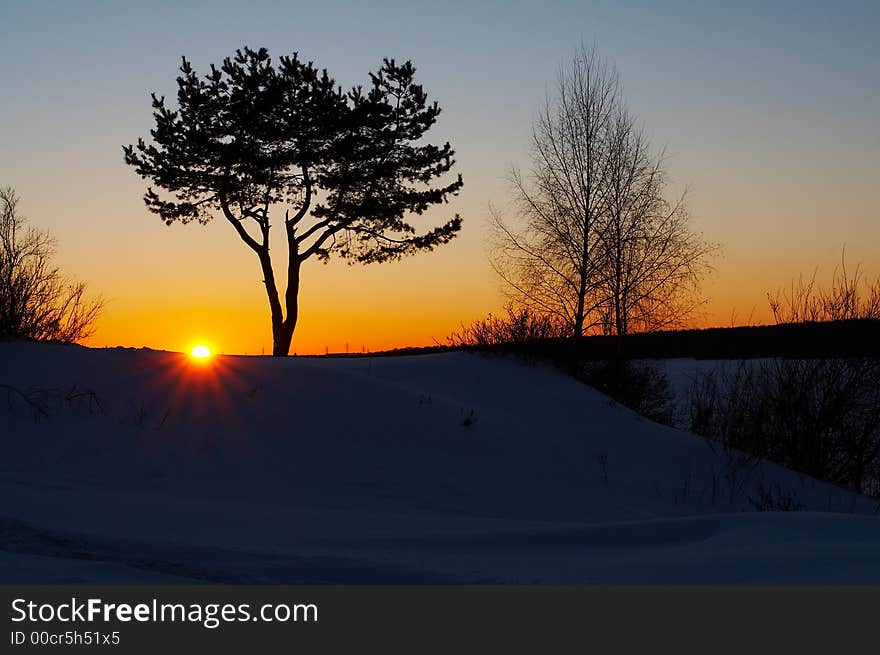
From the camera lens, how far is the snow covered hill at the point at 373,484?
575cm

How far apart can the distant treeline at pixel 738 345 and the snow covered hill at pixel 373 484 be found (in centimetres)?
60

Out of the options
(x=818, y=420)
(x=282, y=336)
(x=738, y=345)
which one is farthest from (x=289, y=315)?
(x=818, y=420)

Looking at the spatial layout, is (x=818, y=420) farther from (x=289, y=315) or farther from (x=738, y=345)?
(x=289, y=315)

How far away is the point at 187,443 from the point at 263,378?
2356 mm

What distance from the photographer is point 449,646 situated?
4.55 meters

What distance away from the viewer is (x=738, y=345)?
24266mm

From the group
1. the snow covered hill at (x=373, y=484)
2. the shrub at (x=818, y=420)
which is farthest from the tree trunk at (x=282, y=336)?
the shrub at (x=818, y=420)

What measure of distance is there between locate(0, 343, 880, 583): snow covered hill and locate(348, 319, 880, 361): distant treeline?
1.98ft

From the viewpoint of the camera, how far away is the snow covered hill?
18.9ft

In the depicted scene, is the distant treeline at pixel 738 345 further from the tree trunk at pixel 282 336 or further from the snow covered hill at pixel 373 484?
the tree trunk at pixel 282 336

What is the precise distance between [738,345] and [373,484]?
57.6ft

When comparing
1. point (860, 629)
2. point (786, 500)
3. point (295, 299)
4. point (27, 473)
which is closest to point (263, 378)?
point (27, 473)

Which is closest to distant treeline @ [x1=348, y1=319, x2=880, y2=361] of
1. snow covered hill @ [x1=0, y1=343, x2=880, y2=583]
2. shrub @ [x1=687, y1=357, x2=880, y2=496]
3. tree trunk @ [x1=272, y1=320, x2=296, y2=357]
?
shrub @ [x1=687, y1=357, x2=880, y2=496]

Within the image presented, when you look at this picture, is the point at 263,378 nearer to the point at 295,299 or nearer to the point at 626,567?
the point at 626,567
